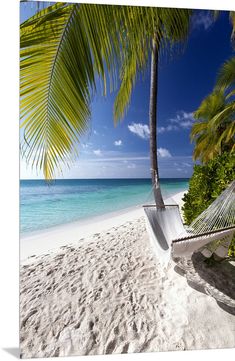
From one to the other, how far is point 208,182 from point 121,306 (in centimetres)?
112

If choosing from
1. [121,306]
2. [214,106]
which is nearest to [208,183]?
[214,106]

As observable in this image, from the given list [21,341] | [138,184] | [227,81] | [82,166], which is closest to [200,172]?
[138,184]

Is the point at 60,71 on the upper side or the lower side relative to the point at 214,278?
upper

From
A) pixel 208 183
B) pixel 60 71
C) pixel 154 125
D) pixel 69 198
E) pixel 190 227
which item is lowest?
pixel 190 227

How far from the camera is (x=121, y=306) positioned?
1.84 m

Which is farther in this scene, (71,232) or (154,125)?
(71,232)

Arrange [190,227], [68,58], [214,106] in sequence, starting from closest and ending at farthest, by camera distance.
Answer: [68,58]
[190,227]
[214,106]

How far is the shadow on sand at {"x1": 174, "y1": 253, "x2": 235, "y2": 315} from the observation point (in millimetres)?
1751

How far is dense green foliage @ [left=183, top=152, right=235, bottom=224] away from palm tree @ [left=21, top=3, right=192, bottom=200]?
0.96 metres

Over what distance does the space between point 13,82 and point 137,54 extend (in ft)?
2.11

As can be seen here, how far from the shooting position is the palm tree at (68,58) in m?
1.33

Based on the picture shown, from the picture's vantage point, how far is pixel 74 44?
4.36 feet

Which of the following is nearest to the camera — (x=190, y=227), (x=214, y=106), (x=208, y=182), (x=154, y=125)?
(x=190, y=227)

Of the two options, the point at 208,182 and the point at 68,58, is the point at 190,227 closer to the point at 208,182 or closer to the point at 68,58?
the point at 208,182
